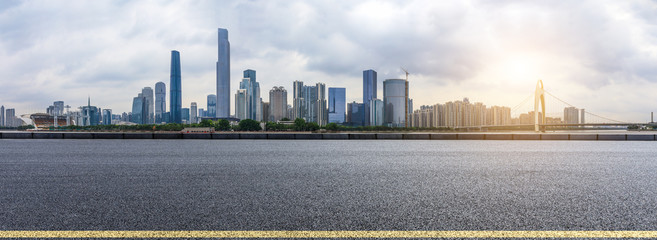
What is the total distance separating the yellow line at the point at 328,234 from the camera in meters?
3.17

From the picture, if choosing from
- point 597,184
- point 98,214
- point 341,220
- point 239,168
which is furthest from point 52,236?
point 597,184

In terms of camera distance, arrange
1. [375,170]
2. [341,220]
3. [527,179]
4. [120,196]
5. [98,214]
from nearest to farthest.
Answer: [341,220]
[98,214]
[120,196]
[527,179]
[375,170]

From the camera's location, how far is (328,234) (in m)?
3.20

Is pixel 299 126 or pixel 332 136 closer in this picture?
pixel 332 136

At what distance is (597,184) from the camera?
5.73 metres

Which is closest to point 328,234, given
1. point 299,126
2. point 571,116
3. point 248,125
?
point 299,126

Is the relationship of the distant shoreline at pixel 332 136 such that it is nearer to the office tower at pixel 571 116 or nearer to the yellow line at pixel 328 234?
the yellow line at pixel 328 234

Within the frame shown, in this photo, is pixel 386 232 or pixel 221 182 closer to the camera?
pixel 386 232

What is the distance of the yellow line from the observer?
317 centimetres

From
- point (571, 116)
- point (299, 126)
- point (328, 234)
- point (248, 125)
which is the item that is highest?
point (571, 116)

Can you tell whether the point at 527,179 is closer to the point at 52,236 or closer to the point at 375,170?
the point at 375,170

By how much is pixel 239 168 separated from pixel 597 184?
6.71 m

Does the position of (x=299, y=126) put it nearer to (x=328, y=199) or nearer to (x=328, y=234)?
(x=328, y=199)

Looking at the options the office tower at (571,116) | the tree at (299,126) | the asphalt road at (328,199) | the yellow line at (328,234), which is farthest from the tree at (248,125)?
the yellow line at (328,234)
